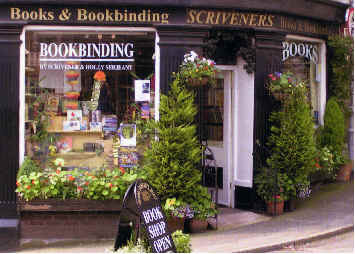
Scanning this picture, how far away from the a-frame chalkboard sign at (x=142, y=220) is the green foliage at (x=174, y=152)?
2.53m

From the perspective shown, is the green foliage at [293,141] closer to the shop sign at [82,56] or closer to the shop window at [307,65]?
the shop window at [307,65]

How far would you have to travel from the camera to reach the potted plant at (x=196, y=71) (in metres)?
8.85

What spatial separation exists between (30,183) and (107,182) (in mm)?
1130

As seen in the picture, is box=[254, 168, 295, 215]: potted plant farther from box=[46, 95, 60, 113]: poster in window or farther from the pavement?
box=[46, 95, 60, 113]: poster in window

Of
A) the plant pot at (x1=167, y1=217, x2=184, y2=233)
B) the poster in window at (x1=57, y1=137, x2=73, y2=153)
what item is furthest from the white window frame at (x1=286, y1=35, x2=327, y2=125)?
the poster in window at (x1=57, y1=137, x2=73, y2=153)

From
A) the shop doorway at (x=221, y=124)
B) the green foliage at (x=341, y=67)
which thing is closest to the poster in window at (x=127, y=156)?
the shop doorway at (x=221, y=124)

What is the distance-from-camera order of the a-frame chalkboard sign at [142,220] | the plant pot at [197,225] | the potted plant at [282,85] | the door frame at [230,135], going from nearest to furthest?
the a-frame chalkboard sign at [142,220]
the plant pot at [197,225]
the potted plant at [282,85]
the door frame at [230,135]

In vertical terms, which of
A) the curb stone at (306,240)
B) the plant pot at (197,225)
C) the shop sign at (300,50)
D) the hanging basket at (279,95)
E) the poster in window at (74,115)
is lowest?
the curb stone at (306,240)

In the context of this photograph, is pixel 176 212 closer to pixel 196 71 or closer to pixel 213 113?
pixel 196 71

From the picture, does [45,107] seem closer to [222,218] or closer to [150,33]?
[150,33]

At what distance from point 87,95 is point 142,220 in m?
3.94

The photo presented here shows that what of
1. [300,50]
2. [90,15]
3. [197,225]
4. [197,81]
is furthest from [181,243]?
[300,50]

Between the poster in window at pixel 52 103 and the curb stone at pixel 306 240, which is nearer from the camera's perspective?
the curb stone at pixel 306 240

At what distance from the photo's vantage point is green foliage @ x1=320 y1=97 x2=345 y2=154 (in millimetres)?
11461
